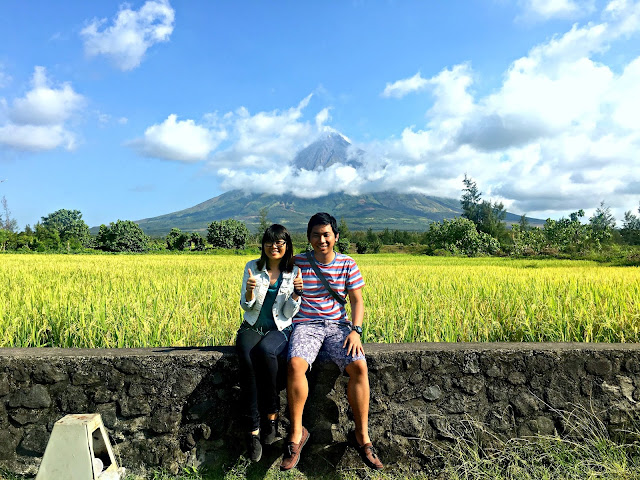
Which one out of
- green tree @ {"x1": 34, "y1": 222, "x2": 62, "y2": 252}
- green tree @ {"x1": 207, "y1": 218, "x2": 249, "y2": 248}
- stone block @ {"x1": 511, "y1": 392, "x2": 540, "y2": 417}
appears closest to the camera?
stone block @ {"x1": 511, "y1": 392, "x2": 540, "y2": 417}

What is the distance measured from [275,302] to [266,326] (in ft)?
0.51

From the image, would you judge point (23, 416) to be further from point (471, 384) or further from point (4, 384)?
point (471, 384)

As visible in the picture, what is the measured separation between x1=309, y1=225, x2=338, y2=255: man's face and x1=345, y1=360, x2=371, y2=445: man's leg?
0.68m

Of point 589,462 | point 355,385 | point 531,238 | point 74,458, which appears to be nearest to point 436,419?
point 355,385

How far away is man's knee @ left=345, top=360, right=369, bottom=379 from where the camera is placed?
2.29 meters

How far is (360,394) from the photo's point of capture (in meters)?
2.29

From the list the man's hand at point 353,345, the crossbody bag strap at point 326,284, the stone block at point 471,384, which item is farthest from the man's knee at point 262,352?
the stone block at point 471,384

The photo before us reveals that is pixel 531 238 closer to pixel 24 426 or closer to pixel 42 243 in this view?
pixel 24 426

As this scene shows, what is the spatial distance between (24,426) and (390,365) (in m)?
2.16

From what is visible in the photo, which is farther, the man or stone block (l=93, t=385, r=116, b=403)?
stone block (l=93, t=385, r=116, b=403)

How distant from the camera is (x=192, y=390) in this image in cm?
249

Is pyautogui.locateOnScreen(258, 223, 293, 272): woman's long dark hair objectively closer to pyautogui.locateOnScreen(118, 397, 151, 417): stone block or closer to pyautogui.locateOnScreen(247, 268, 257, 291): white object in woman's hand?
pyautogui.locateOnScreen(247, 268, 257, 291): white object in woman's hand

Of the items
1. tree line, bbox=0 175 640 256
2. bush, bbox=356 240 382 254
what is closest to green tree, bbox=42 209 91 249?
tree line, bbox=0 175 640 256

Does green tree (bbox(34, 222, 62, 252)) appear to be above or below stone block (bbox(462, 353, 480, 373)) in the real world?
above
